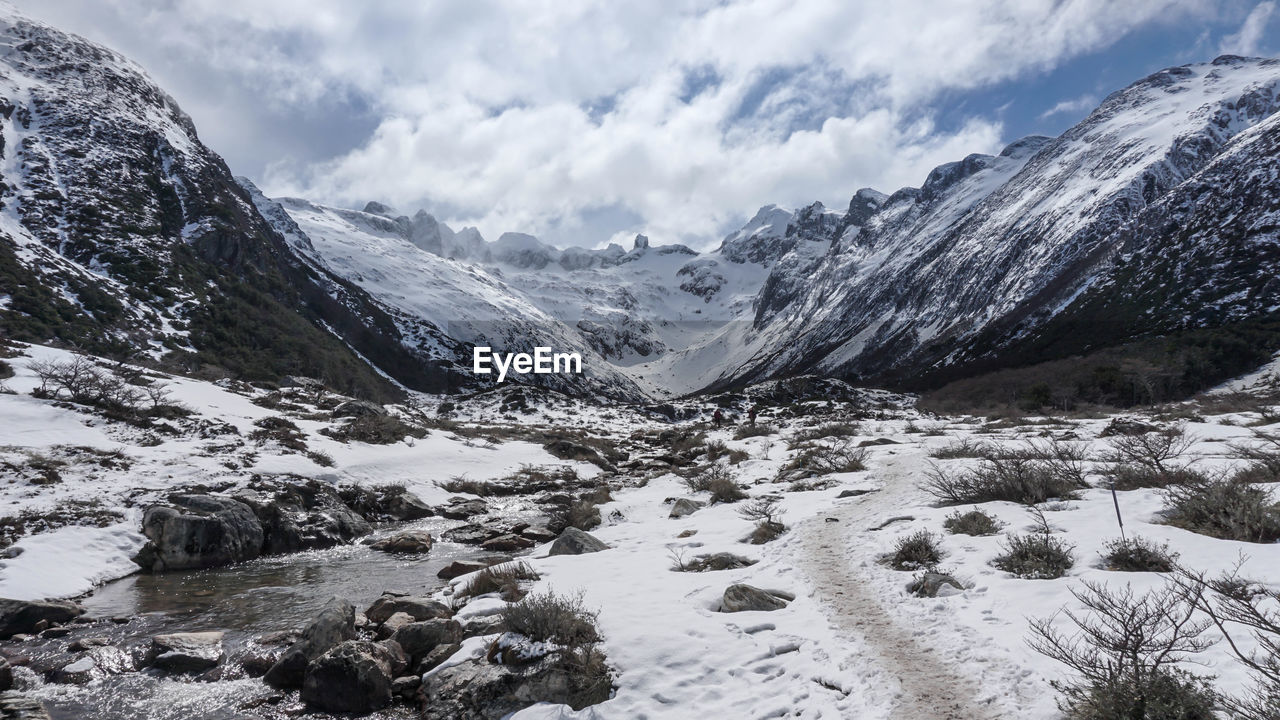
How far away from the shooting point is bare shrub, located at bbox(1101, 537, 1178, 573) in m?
7.16

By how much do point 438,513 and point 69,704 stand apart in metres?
14.9

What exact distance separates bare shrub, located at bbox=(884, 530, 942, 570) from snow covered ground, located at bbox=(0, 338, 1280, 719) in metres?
0.28

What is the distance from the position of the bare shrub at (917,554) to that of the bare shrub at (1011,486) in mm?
3903

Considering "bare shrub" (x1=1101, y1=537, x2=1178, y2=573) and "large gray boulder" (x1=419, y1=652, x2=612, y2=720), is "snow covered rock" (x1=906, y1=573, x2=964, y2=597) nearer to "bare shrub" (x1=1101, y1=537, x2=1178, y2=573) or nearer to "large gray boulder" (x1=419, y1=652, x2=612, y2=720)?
"bare shrub" (x1=1101, y1=537, x2=1178, y2=573)

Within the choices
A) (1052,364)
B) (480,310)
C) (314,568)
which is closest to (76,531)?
(314,568)

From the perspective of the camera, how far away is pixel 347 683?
7.47m

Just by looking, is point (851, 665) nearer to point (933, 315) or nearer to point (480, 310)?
point (933, 315)

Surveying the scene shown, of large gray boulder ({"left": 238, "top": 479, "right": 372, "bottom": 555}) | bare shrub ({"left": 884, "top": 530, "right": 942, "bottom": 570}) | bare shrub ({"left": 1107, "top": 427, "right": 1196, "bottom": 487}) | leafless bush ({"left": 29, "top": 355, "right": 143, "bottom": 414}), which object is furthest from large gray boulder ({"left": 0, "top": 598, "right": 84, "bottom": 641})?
bare shrub ({"left": 1107, "top": 427, "right": 1196, "bottom": 487})

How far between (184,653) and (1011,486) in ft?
54.4

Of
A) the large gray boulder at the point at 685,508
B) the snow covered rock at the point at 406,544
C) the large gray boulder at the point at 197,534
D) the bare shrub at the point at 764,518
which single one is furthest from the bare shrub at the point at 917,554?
the large gray boulder at the point at 197,534

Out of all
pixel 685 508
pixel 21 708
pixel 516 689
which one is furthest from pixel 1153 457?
pixel 21 708

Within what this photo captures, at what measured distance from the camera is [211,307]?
79.5 m

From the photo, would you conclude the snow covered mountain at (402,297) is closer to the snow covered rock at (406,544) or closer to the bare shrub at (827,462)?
the snow covered rock at (406,544)

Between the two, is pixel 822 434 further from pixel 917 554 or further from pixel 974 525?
pixel 917 554
